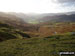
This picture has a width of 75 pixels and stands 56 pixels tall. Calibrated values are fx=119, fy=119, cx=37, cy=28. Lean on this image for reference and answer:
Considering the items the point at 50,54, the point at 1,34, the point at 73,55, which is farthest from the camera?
the point at 1,34

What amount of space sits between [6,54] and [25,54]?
4.68 m

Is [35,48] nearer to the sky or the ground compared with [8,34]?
nearer to the ground

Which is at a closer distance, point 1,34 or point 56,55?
point 56,55

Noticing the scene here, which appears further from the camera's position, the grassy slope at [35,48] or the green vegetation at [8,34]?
the green vegetation at [8,34]

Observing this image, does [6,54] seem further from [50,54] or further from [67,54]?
[67,54]

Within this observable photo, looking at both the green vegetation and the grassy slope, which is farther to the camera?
the green vegetation

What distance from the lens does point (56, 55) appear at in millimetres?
26688

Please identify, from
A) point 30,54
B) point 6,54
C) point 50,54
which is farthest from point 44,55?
point 6,54

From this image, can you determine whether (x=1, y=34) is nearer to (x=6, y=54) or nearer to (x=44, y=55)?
(x=6, y=54)

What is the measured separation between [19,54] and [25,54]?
1444 millimetres

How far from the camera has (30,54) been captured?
2802cm

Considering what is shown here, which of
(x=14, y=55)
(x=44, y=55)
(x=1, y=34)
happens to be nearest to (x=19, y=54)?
(x=14, y=55)

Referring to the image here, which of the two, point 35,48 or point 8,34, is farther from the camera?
point 8,34

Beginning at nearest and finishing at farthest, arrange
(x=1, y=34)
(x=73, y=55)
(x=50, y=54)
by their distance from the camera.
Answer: (x=73, y=55) < (x=50, y=54) < (x=1, y=34)
